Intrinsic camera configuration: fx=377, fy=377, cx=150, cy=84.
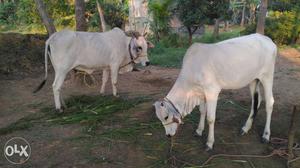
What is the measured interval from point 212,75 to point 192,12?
9.26 meters

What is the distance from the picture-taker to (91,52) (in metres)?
6.66

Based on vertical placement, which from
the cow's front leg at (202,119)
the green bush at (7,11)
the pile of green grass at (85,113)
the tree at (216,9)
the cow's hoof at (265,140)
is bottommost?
the cow's hoof at (265,140)

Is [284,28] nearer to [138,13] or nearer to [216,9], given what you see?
[216,9]

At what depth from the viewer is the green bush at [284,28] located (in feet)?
45.3

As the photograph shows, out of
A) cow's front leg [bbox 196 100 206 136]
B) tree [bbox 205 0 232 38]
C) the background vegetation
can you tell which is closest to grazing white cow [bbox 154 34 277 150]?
cow's front leg [bbox 196 100 206 136]

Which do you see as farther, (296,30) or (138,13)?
(138,13)

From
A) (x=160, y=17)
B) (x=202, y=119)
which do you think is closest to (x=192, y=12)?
(x=160, y=17)

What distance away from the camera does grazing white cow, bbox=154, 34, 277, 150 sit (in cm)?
462

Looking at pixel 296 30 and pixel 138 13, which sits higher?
pixel 138 13

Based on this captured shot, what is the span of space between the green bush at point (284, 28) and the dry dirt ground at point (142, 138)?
6.39m

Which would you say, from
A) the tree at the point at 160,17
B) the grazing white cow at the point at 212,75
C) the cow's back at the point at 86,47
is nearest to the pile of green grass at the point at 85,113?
the cow's back at the point at 86,47

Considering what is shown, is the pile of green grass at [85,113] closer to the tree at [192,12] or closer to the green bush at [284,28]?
the tree at [192,12]

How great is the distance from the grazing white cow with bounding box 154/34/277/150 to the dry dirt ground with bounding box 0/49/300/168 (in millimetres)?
328

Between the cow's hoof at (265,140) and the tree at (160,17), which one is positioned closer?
the cow's hoof at (265,140)
